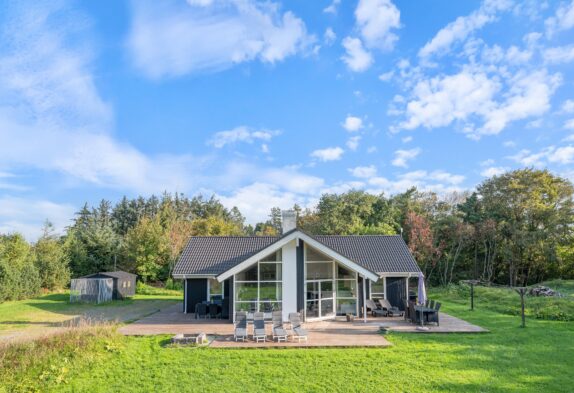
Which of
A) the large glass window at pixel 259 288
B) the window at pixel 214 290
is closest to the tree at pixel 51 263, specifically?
the window at pixel 214 290

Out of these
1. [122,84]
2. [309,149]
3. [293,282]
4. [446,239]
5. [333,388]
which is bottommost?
[333,388]

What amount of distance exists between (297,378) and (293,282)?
23.7ft

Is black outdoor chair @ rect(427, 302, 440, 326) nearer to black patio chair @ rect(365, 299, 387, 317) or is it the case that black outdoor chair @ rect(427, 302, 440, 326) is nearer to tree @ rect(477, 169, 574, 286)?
black patio chair @ rect(365, 299, 387, 317)

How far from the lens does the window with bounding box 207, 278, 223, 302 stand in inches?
764

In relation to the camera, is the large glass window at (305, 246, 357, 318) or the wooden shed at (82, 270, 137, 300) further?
the wooden shed at (82, 270, 137, 300)

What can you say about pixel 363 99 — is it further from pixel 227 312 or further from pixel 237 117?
pixel 227 312

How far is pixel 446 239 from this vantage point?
35.2 meters

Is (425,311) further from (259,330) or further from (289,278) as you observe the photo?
(259,330)

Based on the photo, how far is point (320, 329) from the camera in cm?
1476

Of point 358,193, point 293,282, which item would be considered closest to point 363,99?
point 293,282

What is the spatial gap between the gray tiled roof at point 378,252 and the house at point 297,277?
1.9 inches

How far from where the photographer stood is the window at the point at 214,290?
63.7ft

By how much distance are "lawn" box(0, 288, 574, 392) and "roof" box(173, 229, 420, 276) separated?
6248 millimetres

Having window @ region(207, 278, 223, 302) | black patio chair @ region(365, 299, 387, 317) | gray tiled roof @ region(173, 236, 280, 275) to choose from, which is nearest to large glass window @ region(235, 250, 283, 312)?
gray tiled roof @ region(173, 236, 280, 275)
